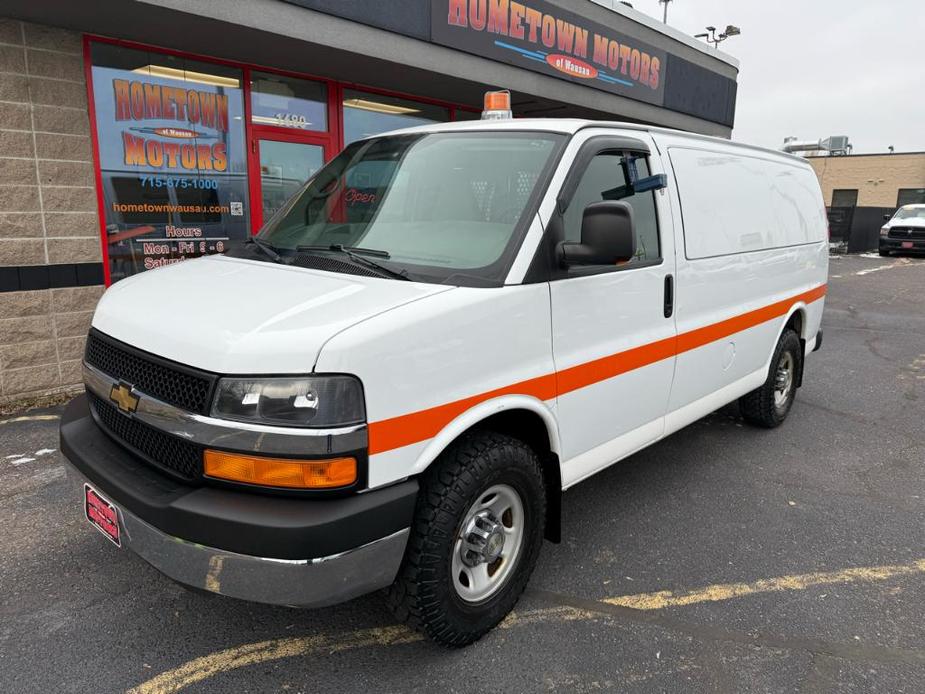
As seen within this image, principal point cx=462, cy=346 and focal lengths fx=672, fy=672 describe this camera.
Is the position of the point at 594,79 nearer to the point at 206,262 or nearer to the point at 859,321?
the point at 859,321

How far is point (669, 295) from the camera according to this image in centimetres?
363

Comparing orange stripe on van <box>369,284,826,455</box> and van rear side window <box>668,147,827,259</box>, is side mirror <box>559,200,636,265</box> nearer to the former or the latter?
orange stripe on van <box>369,284,826,455</box>

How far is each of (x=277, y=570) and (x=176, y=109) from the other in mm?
5805

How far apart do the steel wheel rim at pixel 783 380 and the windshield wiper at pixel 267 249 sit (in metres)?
4.09

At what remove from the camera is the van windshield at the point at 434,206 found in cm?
281

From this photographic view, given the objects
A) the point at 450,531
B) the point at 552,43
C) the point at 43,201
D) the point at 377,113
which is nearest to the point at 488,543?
the point at 450,531

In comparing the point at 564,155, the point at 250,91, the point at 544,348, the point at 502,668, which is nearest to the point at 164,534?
the point at 502,668

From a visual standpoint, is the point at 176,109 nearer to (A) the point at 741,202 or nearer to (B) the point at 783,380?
(A) the point at 741,202

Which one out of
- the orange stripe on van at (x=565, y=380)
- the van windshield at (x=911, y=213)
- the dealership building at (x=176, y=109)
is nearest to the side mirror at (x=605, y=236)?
the orange stripe on van at (x=565, y=380)

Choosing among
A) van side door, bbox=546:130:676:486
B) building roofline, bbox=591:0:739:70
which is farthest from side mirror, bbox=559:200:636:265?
building roofline, bbox=591:0:739:70

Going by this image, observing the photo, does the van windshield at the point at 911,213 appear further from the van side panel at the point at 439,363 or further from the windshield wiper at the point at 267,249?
the windshield wiper at the point at 267,249

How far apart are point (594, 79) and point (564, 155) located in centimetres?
771

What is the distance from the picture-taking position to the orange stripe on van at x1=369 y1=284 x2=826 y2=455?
229 cm

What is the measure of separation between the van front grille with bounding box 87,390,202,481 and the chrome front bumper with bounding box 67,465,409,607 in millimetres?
213
